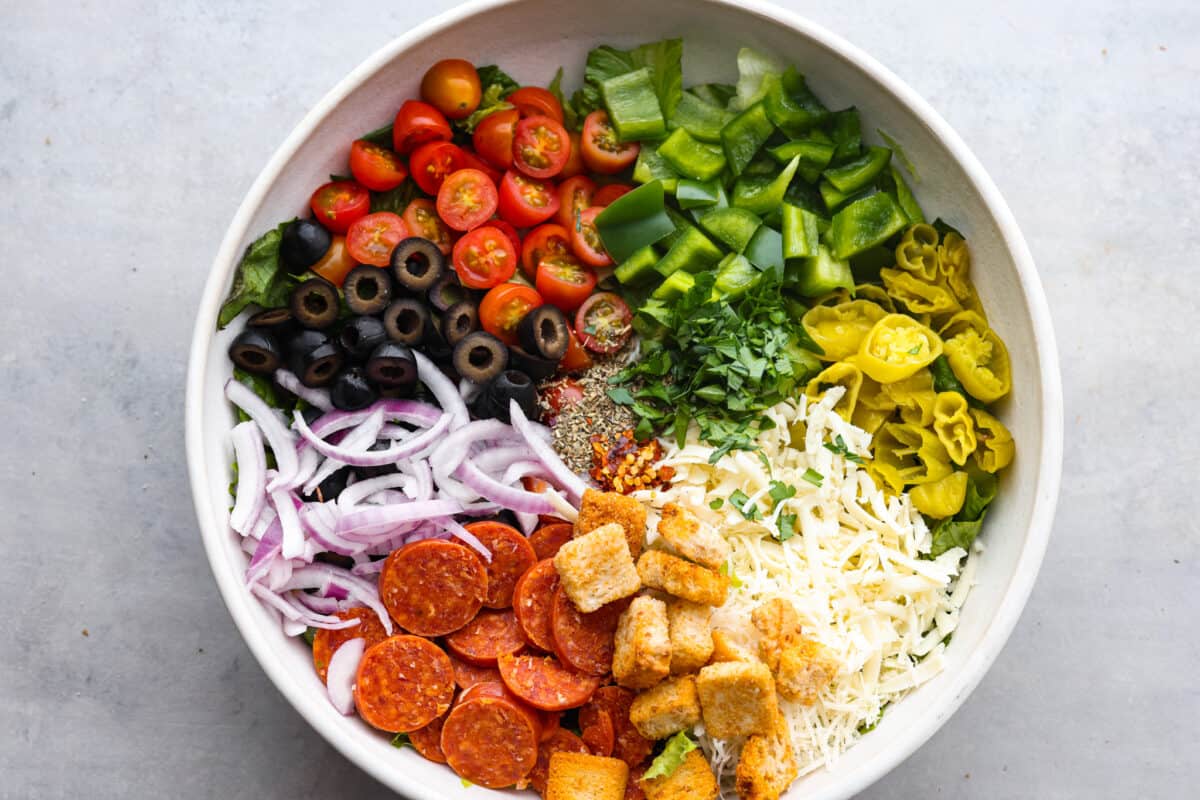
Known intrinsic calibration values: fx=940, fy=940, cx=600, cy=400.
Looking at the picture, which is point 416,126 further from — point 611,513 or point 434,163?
point 611,513

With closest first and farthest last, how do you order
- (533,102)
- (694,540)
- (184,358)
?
(694,540) → (533,102) → (184,358)

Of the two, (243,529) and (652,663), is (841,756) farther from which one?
(243,529)

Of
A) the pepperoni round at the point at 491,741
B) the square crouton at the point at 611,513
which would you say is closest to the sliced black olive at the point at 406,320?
the square crouton at the point at 611,513

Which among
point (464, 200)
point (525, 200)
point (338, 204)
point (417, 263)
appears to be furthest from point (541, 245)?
point (338, 204)

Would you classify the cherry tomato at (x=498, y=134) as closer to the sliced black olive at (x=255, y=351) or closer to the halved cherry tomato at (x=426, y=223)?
the halved cherry tomato at (x=426, y=223)

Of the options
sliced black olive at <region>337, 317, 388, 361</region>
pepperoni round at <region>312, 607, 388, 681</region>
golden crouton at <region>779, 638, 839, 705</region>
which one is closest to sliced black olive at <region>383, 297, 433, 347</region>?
sliced black olive at <region>337, 317, 388, 361</region>

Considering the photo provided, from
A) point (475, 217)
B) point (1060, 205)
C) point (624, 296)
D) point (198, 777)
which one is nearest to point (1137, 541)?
point (1060, 205)
